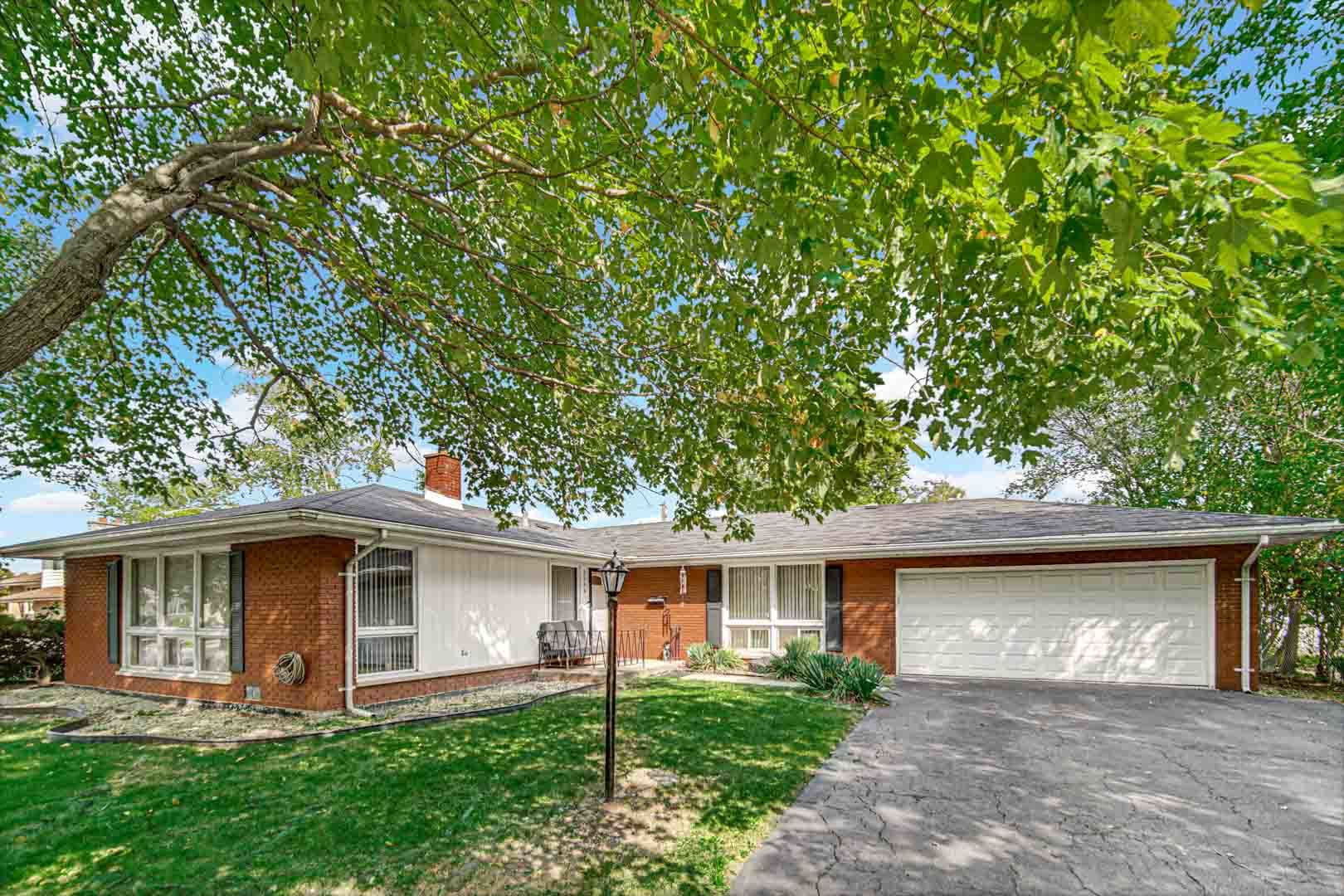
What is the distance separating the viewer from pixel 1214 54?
749 cm

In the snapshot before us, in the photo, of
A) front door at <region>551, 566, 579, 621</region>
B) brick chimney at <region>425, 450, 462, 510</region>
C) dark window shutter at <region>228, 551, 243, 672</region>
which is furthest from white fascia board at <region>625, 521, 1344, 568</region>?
dark window shutter at <region>228, 551, 243, 672</region>

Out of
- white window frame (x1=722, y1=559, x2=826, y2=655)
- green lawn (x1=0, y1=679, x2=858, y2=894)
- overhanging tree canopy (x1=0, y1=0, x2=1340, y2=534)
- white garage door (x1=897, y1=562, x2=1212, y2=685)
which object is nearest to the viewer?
overhanging tree canopy (x1=0, y1=0, x2=1340, y2=534)

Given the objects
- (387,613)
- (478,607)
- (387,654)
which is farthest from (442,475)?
(387,654)

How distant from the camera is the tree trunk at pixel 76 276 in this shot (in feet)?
14.2

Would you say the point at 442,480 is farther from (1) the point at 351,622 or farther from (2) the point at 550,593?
(1) the point at 351,622

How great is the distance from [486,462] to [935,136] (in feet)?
20.2

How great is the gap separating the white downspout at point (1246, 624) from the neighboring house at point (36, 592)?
23289mm

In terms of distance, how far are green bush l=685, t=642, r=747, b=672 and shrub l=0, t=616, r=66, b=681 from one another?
13331mm

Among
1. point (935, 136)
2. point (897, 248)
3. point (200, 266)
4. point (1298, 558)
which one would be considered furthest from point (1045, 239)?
point (1298, 558)

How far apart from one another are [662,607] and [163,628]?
398 inches

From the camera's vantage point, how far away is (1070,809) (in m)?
5.22

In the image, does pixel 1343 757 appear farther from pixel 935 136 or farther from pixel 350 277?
pixel 350 277

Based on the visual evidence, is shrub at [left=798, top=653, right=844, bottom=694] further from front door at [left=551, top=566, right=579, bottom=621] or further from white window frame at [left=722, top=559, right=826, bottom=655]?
front door at [left=551, top=566, right=579, bottom=621]

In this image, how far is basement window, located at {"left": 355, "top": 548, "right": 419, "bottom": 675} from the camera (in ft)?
31.5
